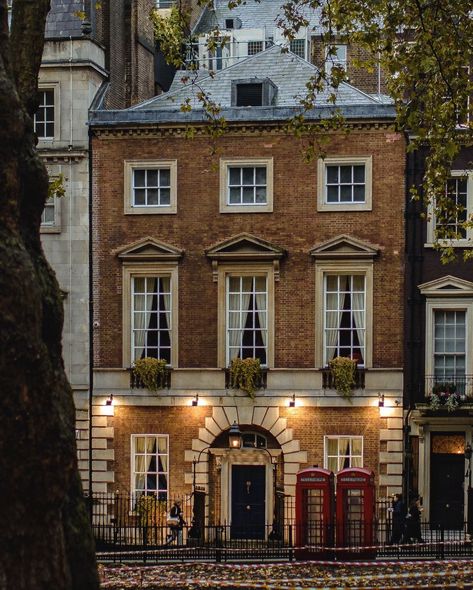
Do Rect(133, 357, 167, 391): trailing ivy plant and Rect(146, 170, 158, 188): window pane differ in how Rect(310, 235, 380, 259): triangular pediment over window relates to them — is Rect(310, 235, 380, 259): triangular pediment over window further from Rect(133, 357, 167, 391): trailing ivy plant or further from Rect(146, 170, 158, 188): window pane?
Rect(133, 357, 167, 391): trailing ivy plant

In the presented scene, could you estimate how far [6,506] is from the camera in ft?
48.1

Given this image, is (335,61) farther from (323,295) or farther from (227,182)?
(323,295)

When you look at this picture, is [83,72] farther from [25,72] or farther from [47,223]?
[25,72]

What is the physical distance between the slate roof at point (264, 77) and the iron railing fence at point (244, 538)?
11.2 meters

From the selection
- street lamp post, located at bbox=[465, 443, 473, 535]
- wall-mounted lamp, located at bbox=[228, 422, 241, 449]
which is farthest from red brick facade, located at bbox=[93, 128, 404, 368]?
street lamp post, located at bbox=[465, 443, 473, 535]

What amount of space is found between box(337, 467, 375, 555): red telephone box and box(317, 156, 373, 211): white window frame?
28.6 feet

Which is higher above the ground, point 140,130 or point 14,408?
point 140,130

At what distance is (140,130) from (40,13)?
20672mm

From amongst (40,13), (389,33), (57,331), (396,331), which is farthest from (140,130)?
(57,331)

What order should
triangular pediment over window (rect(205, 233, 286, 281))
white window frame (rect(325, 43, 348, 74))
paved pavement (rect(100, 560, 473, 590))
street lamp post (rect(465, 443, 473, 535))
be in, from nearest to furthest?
paved pavement (rect(100, 560, 473, 590))
white window frame (rect(325, 43, 348, 74))
street lamp post (rect(465, 443, 473, 535))
triangular pediment over window (rect(205, 233, 286, 281))

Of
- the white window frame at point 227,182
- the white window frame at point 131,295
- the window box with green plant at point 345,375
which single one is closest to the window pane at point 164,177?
the white window frame at point 227,182

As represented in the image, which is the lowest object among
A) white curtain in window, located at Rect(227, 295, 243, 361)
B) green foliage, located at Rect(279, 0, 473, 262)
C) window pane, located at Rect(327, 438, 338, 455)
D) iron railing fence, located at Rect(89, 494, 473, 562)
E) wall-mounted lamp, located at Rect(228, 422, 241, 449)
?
iron railing fence, located at Rect(89, 494, 473, 562)

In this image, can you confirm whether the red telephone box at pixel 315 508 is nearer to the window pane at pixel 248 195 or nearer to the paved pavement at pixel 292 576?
the paved pavement at pixel 292 576

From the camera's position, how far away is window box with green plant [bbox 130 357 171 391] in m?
38.9
